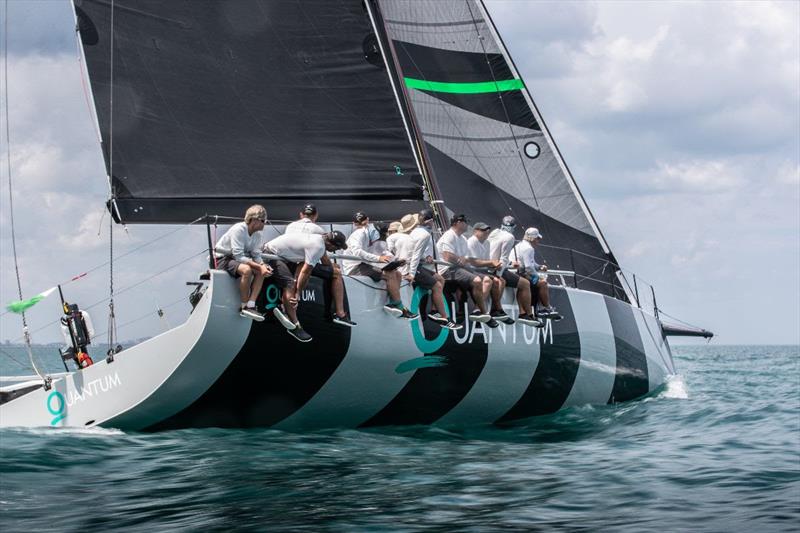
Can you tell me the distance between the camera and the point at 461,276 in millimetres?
11133

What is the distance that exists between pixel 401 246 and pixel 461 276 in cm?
93

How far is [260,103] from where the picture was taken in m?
11.9

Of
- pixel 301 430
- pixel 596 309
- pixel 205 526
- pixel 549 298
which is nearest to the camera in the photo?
pixel 205 526

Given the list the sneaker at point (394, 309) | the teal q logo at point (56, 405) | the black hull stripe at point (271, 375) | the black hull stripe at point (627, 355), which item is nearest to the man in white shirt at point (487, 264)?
the sneaker at point (394, 309)

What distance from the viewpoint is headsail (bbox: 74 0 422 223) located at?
38.3 ft

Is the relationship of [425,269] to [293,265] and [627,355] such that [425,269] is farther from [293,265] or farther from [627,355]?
[627,355]

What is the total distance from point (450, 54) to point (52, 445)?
9.29 metres

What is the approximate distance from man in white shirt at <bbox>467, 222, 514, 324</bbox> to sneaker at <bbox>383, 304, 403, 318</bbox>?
52.4 inches

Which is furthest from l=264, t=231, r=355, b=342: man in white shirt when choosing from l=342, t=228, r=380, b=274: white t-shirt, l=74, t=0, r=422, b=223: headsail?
l=74, t=0, r=422, b=223: headsail

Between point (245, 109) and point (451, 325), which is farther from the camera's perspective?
point (245, 109)

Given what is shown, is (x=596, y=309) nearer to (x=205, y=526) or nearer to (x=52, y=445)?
(x=52, y=445)

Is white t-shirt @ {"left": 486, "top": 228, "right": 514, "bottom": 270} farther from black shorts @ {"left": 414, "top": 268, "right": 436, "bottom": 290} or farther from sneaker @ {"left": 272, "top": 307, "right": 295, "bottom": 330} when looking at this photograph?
sneaker @ {"left": 272, "top": 307, "right": 295, "bottom": 330}

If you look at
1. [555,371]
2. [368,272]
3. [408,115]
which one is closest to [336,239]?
[368,272]

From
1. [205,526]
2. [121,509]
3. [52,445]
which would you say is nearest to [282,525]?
[205,526]
